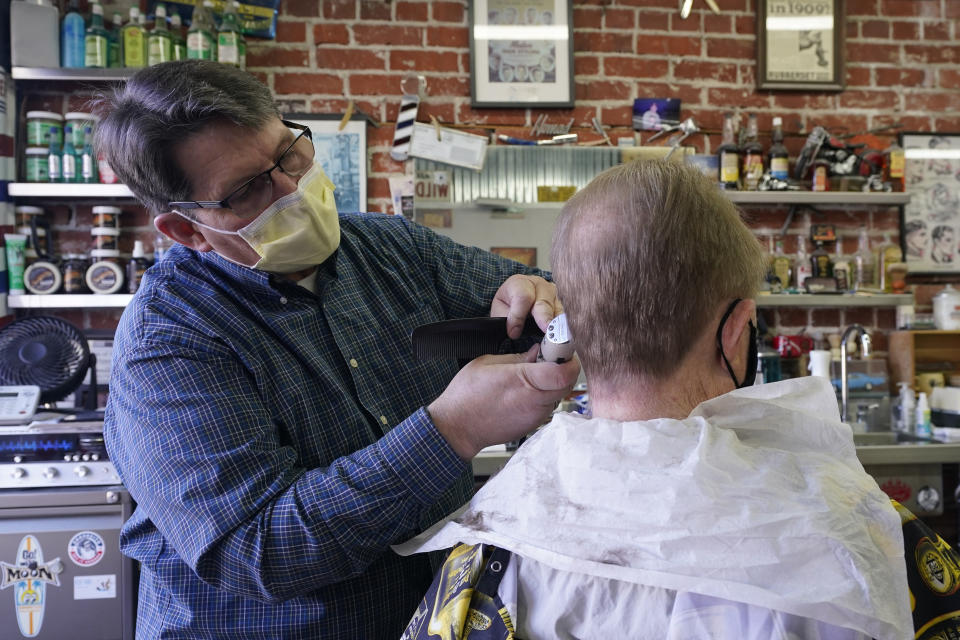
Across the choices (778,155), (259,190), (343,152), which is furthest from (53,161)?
(778,155)

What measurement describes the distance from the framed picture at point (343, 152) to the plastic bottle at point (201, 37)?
412 mm

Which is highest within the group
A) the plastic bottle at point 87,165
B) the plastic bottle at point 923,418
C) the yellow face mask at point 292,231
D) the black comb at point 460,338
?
the plastic bottle at point 87,165

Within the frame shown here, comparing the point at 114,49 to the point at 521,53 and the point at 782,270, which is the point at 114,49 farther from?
the point at 782,270

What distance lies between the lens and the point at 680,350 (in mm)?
970

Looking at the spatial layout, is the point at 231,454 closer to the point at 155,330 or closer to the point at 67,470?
the point at 155,330

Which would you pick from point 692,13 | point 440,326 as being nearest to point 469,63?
point 692,13

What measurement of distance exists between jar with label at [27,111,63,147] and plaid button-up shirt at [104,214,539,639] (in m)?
2.22

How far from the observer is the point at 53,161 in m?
3.05

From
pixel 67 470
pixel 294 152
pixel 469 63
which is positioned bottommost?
pixel 67 470

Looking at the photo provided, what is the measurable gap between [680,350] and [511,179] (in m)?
2.48

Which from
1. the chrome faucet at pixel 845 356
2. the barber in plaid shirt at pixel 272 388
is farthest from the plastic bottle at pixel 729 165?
the barber in plaid shirt at pixel 272 388

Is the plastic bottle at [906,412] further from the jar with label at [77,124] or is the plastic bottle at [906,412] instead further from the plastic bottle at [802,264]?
the jar with label at [77,124]

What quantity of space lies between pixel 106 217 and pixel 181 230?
212 cm

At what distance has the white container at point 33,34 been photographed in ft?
9.65
